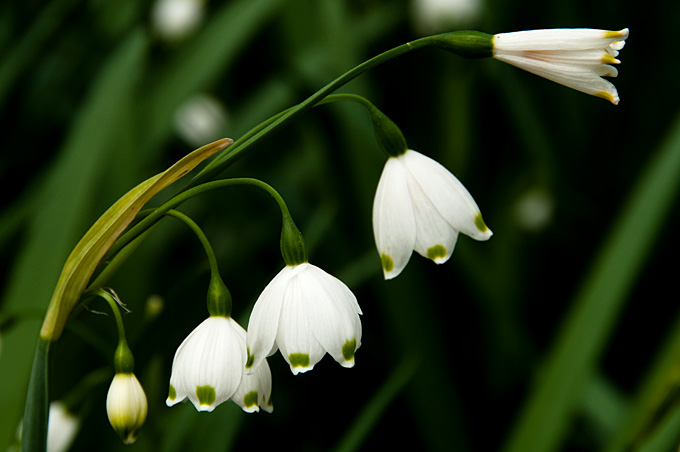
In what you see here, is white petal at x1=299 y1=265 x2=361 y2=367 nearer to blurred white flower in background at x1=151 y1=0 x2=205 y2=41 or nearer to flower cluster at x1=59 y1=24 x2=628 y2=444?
flower cluster at x1=59 y1=24 x2=628 y2=444

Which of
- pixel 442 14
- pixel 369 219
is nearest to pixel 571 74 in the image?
pixel 369 219

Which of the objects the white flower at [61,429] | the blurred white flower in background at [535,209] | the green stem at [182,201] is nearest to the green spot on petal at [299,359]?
the green stem at [182,201]

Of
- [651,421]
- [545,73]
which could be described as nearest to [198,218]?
[651,421]

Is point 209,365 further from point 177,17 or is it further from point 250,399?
point 177,17

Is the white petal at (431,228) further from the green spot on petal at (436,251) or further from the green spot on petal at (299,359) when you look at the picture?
the green spot on petal at (299,359)

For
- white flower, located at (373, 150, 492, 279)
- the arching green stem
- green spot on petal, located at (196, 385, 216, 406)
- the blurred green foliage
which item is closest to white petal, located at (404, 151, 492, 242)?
white flower, located at (373, 150, 492, 279)

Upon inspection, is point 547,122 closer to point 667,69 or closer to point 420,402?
point 667,69
